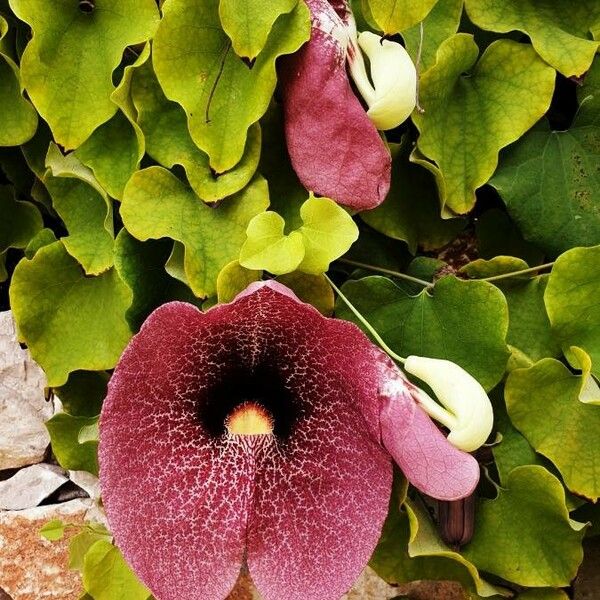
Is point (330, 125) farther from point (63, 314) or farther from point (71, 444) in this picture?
point (71, 444)

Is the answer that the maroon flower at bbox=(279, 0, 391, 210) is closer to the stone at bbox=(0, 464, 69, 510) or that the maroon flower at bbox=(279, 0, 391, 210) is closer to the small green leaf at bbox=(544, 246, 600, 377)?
the small green leaf at bbox=(544, 246, 600, 377)

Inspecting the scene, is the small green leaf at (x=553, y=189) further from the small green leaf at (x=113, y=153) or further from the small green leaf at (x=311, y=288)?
the small green leaf at (x=113, y=153)

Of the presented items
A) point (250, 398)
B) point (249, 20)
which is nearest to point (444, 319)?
point (250, 398)

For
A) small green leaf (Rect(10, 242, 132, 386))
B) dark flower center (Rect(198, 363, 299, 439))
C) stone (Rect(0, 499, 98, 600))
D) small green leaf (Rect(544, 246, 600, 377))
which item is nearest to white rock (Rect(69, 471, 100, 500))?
stone (Rect(0, 499, 98, 600))

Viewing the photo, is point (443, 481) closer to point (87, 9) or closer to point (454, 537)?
point (454, 537)

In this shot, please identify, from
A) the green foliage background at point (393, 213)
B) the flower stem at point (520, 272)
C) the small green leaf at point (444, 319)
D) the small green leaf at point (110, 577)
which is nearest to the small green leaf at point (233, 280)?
the green foliage background at point (393, 213)
